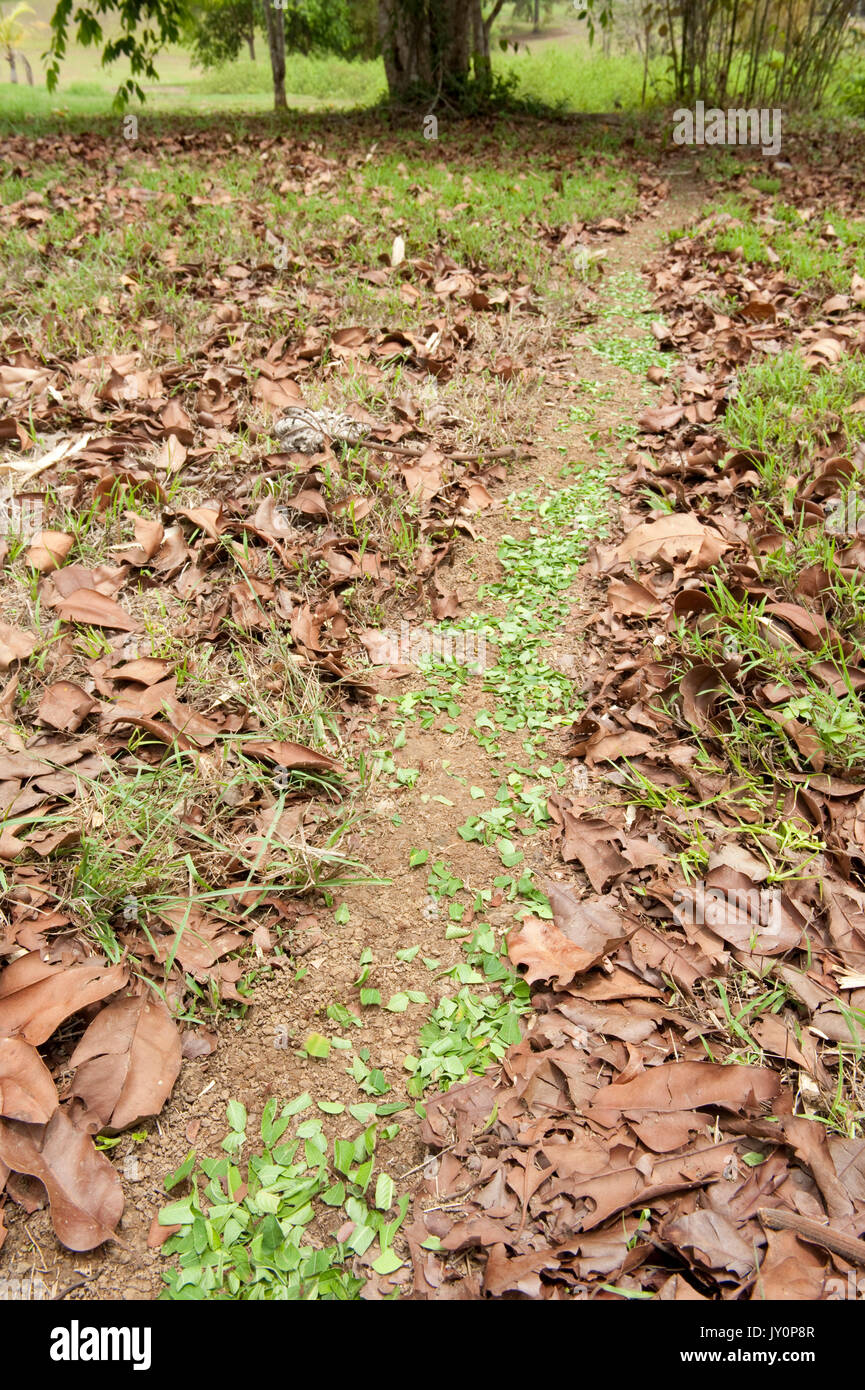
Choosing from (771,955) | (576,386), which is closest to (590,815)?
(771,955)

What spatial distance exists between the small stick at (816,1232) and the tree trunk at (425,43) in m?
11.6

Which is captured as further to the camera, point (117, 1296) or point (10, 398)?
point (10, 398)

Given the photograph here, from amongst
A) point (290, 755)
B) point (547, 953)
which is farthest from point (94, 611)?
point (547, 953)

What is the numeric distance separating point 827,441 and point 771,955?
1.98 meters

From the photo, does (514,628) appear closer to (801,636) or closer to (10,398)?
(801,636)

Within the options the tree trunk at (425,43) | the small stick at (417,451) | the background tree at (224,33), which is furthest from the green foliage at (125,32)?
the background tree at (224,33)

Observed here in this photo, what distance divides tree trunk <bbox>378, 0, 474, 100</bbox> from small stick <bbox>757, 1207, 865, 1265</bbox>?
456 inches

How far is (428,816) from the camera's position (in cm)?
192

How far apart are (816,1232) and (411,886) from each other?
919 millimetres

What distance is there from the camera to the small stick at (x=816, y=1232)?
1.15 meters

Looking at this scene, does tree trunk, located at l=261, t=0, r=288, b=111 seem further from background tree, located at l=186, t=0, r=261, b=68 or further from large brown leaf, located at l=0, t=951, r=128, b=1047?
large brown leaf, located at l=0, t=951, r=128, b=1047

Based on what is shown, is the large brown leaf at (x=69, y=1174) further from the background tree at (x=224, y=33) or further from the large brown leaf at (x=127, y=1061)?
the background tree at (x=224, y=33)

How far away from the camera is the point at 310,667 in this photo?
7.14 ft
